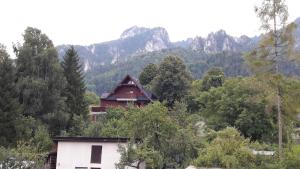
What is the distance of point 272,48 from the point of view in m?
27.5

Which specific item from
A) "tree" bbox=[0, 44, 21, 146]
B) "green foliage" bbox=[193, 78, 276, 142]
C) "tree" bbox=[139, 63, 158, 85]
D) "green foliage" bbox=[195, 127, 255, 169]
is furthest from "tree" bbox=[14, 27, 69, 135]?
"tree" bbox=[139, 63, 158, 85]

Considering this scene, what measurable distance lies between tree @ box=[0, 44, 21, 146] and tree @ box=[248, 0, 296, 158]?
2298cm

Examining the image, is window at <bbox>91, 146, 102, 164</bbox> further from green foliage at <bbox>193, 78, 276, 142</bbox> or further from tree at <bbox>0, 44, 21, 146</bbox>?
green foliage at <bbox>193, 78, 276, 142</bbox>

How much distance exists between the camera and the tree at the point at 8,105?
39875mm

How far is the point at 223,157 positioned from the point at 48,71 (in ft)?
89.2

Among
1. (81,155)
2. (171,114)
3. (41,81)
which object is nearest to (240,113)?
(171,114)

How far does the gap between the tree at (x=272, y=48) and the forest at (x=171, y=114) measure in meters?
0.06

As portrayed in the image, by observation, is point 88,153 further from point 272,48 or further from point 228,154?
point 272,48

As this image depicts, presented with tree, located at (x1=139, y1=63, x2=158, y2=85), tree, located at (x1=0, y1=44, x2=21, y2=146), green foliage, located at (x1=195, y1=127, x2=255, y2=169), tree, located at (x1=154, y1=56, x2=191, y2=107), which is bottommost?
green foliage, located at (x1=195, y1=127, x2=255, y2=169)

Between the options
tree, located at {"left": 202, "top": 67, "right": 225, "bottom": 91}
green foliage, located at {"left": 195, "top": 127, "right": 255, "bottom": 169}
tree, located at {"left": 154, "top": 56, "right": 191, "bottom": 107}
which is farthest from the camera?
tree, located at {"left": 202, "top": 67, "right": 225, "bottom": 91}

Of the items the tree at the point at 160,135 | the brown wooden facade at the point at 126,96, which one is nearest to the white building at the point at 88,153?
the tree at the point at 160,135

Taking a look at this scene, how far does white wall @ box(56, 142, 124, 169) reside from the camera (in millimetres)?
33781

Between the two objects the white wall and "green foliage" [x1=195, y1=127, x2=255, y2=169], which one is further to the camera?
the white wall

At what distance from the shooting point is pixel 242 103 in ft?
143
